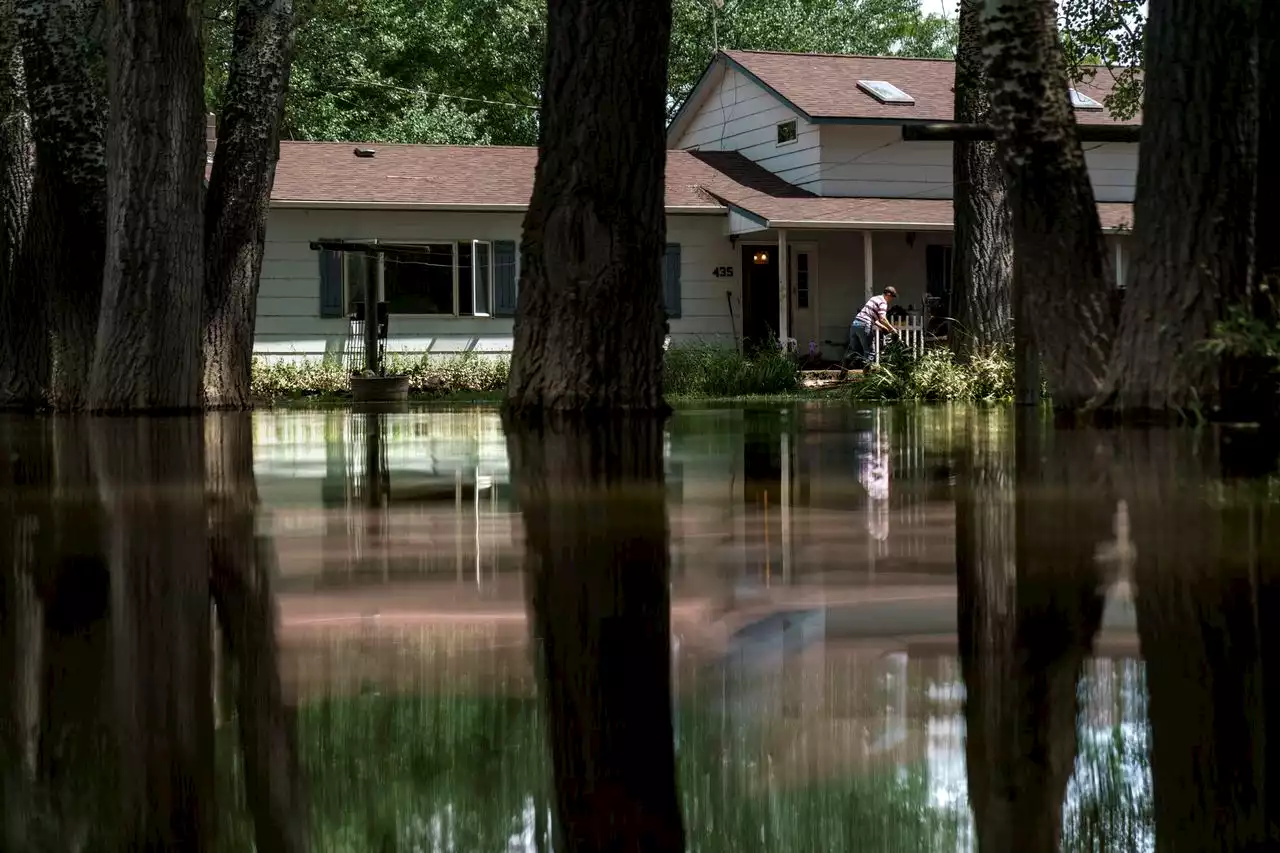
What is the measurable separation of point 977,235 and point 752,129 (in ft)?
46.9

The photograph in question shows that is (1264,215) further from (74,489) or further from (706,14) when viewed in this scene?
(706,14)

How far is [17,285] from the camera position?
56.9 ft

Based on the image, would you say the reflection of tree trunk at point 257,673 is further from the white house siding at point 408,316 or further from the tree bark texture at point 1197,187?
the white house siding at point 408,316

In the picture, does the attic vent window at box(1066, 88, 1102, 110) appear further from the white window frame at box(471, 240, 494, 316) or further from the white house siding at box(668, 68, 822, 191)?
the white window frame at box(471, 240, 494, 316)

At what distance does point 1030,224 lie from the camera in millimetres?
9492

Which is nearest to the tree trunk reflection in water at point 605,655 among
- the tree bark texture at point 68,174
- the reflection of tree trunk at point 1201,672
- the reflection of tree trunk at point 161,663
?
the reflection of tree trunk at point 161,663

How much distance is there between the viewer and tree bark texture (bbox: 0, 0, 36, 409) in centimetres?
1723

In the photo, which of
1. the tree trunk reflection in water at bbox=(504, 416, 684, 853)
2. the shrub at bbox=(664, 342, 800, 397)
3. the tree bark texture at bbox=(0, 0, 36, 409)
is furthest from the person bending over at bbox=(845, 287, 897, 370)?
the tree trunk reflection in water at bbox=(504, 416, 684, 853)

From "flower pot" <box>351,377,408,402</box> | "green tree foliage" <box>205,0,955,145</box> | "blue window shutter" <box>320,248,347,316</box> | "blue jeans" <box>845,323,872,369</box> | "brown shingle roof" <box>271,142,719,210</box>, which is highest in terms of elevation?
"green tree foliage" <box>205,0,955,145</box>

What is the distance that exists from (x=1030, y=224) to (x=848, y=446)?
1.65m

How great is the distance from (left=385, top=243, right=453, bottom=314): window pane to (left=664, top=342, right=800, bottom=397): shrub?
5696 millimetres

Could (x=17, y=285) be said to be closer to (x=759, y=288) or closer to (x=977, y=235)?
(x=977, y=235)

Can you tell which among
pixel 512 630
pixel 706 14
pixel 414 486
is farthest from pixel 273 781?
pixel 706 14

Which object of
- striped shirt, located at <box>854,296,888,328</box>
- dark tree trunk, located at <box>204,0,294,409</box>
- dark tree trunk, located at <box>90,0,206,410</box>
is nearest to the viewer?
dark tree trunk, located at <box>90,0,206,410</box>
